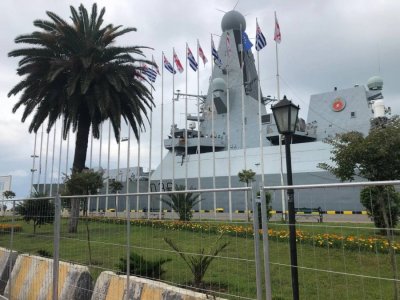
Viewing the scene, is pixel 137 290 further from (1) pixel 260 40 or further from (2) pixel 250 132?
(2) pixel 250 132

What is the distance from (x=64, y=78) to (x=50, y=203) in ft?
50.6

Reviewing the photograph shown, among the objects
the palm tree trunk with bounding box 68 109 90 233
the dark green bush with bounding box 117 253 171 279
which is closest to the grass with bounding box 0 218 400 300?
the dark green bush with bounding box 117 253 171 279

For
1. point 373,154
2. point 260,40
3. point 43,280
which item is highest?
point 260,40

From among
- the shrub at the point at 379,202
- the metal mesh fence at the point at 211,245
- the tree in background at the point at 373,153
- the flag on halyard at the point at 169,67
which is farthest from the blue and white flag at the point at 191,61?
the shrub at the point at 379,202

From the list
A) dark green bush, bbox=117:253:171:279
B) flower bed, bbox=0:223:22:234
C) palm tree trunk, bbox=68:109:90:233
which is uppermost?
palm tree trunk, bbox=68:109:90:233

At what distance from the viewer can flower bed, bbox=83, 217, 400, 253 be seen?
2.91 metres

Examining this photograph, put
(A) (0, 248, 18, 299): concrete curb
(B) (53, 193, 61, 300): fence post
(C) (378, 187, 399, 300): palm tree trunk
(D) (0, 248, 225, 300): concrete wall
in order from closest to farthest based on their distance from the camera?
(C) (378, 187, 399, 300): palm tree trunk
(D) (0, 248, 225, 300): concrete wall
(B) (53, 193, 61, 300): fence post
(A) (0, 248, 18, 299): concrete curb

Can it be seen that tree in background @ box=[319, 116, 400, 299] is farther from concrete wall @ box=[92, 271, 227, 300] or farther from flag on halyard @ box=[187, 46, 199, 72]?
flag on halyard @ box=[187, 46, 199, 72]

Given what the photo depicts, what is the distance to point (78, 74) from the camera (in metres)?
19.7

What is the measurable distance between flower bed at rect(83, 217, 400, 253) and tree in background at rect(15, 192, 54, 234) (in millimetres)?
1988


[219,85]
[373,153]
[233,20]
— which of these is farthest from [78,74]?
[233,20]

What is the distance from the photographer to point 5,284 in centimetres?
766

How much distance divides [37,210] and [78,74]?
13.9m

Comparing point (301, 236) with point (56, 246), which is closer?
point (301, 236)
